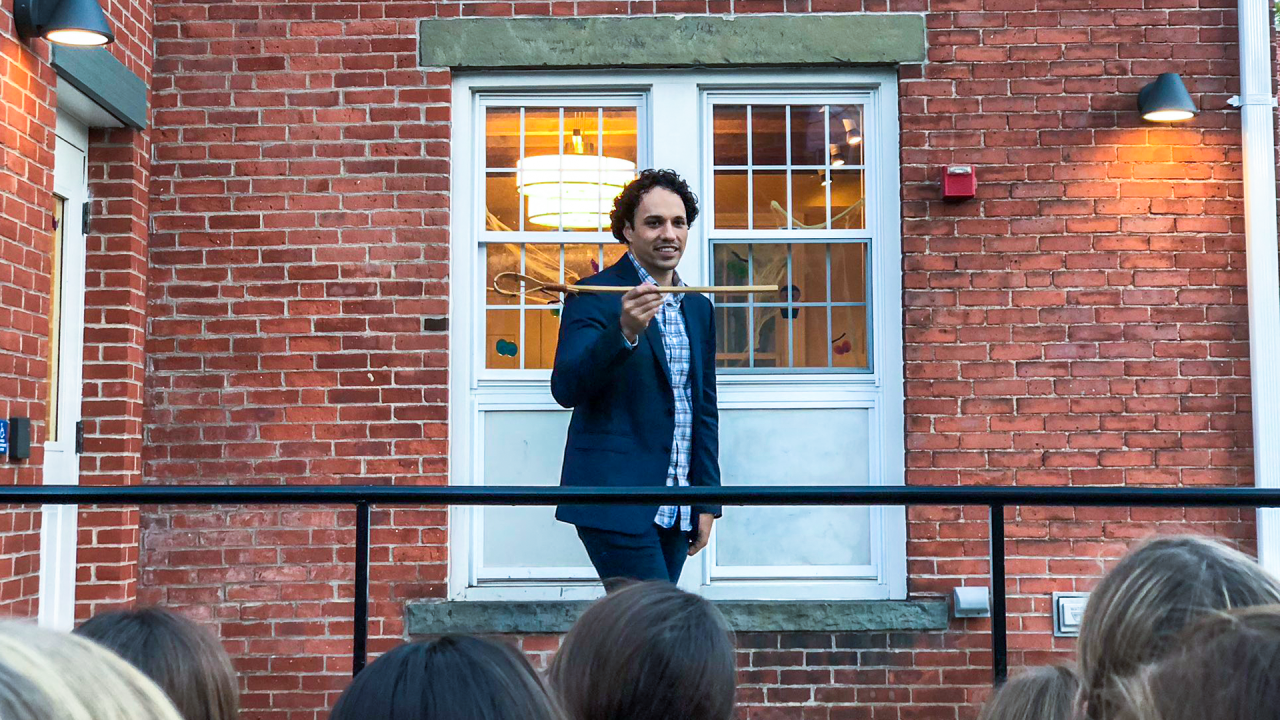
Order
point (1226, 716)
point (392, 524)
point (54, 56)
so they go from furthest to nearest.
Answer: point (392, 524), point (54, 56), point (1226, 716)

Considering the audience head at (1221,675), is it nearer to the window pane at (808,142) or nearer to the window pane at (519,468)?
the window pane at (519,468)

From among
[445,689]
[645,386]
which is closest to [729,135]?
[645,386]

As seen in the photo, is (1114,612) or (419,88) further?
(419,88)

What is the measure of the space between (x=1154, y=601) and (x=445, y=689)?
871mm

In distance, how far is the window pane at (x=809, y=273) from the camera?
196 inches

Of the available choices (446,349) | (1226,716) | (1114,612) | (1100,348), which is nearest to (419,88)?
(446,349)

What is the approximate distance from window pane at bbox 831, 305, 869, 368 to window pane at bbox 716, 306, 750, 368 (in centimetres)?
35

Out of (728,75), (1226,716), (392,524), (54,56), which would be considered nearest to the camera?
(1226,716)

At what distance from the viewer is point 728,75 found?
16.4 feet

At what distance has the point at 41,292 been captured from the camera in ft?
14.0

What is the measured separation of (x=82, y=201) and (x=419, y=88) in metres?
1.33

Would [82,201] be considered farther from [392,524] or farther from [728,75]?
[728,75]

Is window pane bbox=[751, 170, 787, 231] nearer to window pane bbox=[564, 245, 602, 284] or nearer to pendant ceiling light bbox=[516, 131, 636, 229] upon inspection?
pendant ceiling light bbox=[516, 131, 636, 229]

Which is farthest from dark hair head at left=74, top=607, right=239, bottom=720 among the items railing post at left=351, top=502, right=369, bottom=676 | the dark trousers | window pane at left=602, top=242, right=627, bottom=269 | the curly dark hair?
window pane at left=602, top=242, right=627, bottom=269
